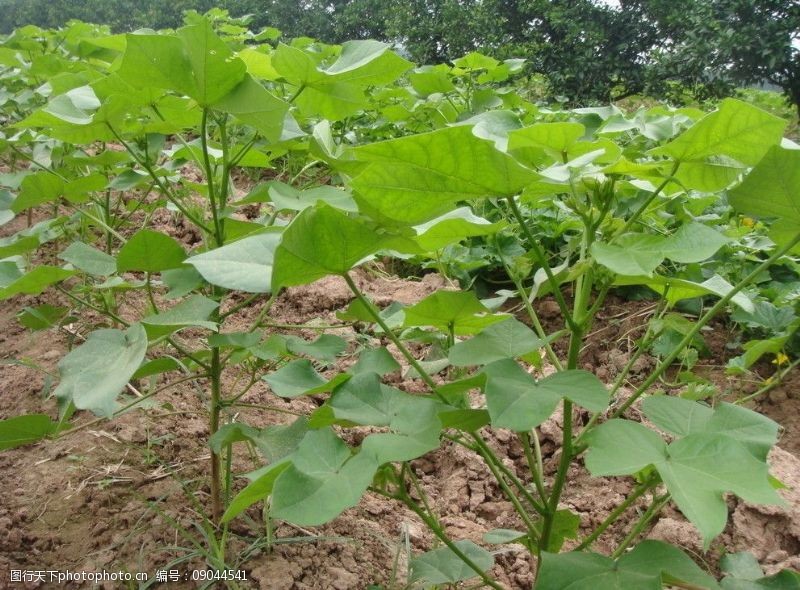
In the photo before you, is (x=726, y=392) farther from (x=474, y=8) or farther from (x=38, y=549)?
(x=474, y=8)

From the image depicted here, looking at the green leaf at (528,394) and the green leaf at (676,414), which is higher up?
the green leaf at (528,394)

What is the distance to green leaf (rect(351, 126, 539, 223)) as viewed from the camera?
66 cm

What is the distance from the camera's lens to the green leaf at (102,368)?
0.74 metres

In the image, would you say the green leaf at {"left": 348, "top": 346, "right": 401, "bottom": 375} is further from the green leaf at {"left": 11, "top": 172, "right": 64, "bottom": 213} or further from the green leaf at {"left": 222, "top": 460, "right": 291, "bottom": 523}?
the green leaf at {"left": 11, "top": 172, "right": 64, "bottom": 213}

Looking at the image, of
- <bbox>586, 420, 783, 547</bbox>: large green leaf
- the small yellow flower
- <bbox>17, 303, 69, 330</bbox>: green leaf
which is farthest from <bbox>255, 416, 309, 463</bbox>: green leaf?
the small yellow flower

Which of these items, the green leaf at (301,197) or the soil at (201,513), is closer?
the green leaf at (301,197)

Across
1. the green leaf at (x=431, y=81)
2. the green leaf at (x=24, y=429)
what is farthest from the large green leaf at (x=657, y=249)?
the green leaf at (x=431, y=81)

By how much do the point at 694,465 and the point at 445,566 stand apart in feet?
1.56

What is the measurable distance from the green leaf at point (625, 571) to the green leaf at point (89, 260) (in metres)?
0.75

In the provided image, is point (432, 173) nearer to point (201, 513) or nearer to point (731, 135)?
point (731, 135)

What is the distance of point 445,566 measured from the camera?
1.00 meters

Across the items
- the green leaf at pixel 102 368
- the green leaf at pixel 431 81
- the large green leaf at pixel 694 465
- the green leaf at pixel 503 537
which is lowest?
the green leaf at pixel 503 537

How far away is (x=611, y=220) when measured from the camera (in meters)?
0.84

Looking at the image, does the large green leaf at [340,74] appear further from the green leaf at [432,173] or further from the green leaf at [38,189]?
the green leaf at [38,189]
